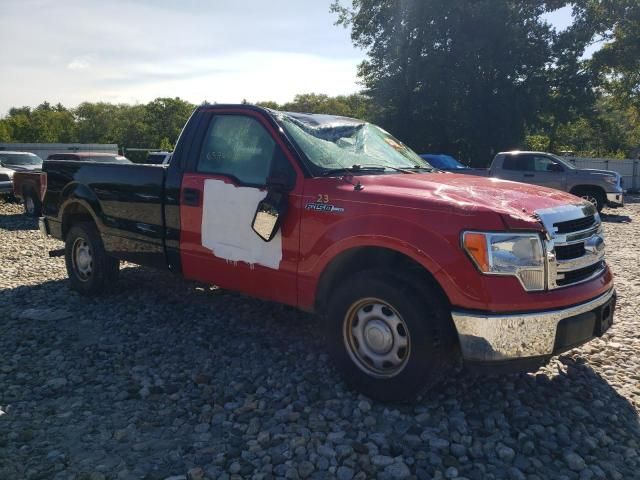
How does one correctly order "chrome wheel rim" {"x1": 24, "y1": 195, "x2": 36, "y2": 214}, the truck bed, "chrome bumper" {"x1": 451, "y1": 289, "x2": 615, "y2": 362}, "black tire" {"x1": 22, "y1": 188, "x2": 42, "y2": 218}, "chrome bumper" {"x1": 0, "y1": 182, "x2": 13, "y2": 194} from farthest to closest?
"chrome bumper" {"x1": 0, "y1": 182, "x2": 13, "y2": 194} < "chrome wheel rim" {"x1": 24, "y1": 195, "x2": 36, "y2": 214} < "black tire" {"x1": 22, "y1": 188, "x2": 42, "y2": 218} < the truck bed < "chrome bumper" {"x1": 451, "y1": 289, "x2": 615, "y2": 362}

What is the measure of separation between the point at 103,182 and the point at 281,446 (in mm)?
3593

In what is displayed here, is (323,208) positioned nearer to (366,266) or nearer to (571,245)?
(366,266)

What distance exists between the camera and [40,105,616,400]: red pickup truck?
3146 millimetres

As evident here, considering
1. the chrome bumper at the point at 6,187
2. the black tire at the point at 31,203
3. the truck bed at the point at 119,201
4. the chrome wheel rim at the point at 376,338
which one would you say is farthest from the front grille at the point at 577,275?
the chrome bumper at the point at 6,187

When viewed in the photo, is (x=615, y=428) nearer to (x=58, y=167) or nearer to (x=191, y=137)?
(x=191, y=137)

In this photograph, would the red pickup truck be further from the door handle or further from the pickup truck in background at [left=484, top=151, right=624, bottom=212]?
the pickup truck in background at [left=484, top=151, right=624, bottom=212]

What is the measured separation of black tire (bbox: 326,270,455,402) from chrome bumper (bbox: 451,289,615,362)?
0.49ft

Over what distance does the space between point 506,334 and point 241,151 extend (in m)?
2.49

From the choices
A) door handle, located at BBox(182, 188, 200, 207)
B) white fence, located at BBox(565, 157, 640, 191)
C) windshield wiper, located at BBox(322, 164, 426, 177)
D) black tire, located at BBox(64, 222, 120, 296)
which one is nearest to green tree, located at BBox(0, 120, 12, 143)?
white fence, located at BBox(565, 157, 640, 191)

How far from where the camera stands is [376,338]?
353 cm

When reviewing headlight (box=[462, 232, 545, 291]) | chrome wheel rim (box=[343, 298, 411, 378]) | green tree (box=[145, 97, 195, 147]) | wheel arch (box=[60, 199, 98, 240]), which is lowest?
chrome wheel rim (box=[343, 298, 411, 378])

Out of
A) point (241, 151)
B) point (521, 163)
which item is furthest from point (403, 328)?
point (521, 163)

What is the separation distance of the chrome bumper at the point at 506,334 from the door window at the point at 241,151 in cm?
168

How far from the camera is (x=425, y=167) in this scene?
15.9 ft
